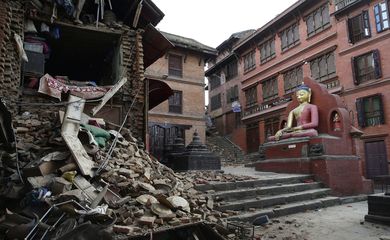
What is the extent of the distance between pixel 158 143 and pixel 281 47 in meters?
13.7

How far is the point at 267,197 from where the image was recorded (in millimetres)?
Answer: 7730

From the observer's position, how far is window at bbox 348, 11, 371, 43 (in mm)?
18953

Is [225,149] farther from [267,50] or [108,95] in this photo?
[108,95]

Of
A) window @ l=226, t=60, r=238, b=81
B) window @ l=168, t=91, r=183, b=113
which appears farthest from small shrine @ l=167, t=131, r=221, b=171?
window @ l=226, t=60, r=238, b=81

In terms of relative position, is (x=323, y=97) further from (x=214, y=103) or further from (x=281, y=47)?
(x=214, y=103)

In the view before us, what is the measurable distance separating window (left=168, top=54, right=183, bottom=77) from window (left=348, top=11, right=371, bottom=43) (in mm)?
12883

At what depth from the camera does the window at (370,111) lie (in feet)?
58.1

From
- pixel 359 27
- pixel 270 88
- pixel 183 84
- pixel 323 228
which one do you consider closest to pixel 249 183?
pixel 323 228

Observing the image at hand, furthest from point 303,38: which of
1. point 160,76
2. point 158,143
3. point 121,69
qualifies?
point 121,69

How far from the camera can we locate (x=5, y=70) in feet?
27.0

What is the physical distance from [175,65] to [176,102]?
10.5 ft

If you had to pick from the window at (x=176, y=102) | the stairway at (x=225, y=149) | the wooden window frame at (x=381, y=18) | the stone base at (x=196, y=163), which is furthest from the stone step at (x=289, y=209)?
the window at (x=176, y=102)

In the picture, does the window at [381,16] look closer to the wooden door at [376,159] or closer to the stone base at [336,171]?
the wooden door at [376,159]

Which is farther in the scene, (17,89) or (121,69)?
(121,69)
